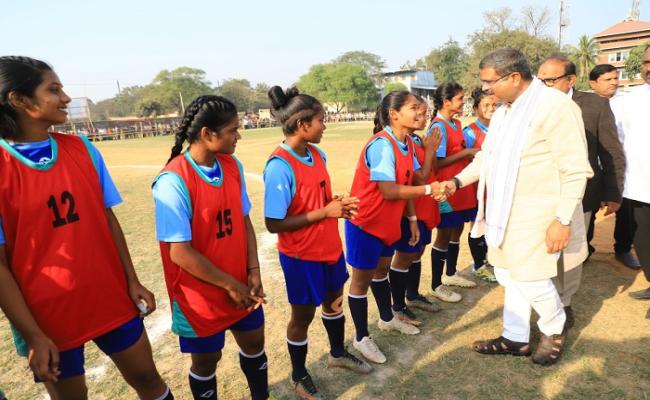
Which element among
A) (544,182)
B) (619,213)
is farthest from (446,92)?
(619,213)

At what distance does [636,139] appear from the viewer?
386cm

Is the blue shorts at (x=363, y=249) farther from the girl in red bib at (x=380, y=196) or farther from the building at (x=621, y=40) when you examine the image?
the building at (x=621, y=40)

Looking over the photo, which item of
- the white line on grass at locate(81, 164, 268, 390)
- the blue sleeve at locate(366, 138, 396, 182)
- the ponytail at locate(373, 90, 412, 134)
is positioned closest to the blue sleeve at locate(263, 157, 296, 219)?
the blue sleeve at locate(366, 138, 396, 182)

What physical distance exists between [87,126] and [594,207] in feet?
179

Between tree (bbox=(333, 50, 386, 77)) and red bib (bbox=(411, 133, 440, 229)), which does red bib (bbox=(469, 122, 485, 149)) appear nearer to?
red bib (bbox=(411, 133, 440, 229))

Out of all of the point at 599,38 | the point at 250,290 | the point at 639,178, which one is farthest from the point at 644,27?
the point at 250,290

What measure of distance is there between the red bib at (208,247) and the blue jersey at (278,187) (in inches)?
11.0

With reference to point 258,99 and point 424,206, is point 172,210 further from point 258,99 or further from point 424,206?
point 258,99

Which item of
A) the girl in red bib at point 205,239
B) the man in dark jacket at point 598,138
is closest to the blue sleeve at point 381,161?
the girl in red bib at point 205,239

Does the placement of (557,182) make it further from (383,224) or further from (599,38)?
(599,38)

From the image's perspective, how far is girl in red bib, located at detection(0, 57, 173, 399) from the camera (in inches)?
67.5

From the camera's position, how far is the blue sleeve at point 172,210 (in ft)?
6.66

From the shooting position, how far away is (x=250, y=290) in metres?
2.38

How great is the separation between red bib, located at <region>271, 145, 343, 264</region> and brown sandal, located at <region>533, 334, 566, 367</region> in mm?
1865
